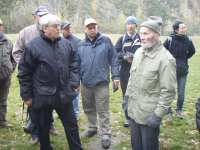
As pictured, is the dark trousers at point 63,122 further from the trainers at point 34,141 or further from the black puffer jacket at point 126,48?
the black puffer jacket at point 126,48

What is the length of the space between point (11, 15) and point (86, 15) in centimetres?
2652

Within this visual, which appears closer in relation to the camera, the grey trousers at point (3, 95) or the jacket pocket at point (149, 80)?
the jacket pocket at point (149, 80)

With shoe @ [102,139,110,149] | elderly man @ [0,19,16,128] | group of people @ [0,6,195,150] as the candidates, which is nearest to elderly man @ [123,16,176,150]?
group of people @ [0,6,195,150]

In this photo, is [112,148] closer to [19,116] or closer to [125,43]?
[125,43]

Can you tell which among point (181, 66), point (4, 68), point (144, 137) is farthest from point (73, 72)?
point (181, 66)

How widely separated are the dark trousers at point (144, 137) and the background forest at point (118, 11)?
39343 mm

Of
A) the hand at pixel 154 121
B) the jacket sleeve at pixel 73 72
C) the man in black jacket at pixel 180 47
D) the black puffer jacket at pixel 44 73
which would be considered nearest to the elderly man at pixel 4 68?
the black puffer jacket at pixel 44 73

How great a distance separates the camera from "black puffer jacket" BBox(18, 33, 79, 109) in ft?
11.2

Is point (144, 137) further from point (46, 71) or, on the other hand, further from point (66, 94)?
point (46, 71)

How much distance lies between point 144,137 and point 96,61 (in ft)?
5.88

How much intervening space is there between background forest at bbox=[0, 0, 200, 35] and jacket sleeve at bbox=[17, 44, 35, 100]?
126ft

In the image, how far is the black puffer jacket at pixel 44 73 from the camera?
3.41 m

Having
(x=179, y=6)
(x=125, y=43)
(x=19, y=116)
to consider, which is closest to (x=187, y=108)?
(x=125, y=43)

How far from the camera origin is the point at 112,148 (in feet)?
14.7
